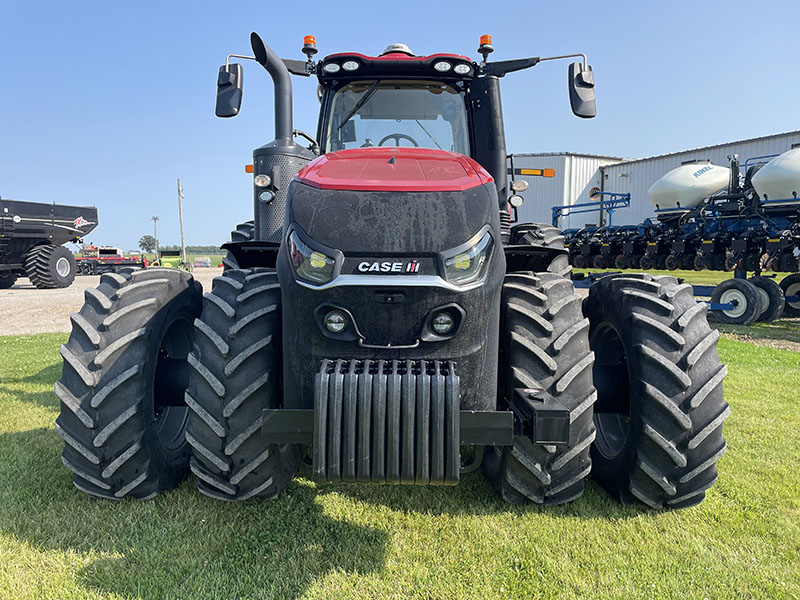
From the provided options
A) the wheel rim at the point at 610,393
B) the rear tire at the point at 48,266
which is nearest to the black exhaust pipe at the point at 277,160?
the wheel rim at the point at 610,393

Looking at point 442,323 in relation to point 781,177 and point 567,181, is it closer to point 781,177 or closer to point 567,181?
point 781,177

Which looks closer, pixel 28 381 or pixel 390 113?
pixel 390 113

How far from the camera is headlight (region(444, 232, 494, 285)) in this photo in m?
2.24

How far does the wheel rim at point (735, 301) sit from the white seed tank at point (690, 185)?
603 centimetres

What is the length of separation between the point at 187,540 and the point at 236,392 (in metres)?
0.77

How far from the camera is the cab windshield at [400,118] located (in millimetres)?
3713

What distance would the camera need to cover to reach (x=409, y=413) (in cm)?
210

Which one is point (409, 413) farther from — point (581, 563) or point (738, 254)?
point (738, 254)

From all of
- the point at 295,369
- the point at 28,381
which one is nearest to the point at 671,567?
the point at 295,369

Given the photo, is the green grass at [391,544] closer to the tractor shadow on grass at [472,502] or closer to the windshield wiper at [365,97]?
the tractor shadow on grass at [472,502]

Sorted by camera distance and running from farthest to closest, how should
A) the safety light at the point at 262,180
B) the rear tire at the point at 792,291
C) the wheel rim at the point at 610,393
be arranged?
→ the rear tire at the point at 792,291
the safety light at the point at 262,180
the wheel rim at the point at 610,393

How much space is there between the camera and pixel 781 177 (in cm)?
1130

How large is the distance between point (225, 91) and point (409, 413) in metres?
2.58

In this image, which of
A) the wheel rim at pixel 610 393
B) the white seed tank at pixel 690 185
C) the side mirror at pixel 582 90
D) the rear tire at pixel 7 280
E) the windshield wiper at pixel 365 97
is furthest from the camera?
the rear tire at pixel 7 280
